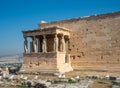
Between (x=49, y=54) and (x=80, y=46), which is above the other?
(x=80, y=46)

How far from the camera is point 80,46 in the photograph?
23.1m

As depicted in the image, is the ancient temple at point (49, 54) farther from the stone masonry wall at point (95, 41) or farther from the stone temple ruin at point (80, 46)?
the stone masonry wall at point (95, 41)

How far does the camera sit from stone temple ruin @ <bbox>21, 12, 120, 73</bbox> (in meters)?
20.8

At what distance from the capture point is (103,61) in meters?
21.2

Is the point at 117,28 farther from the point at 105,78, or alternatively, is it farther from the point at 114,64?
the point at 105,78

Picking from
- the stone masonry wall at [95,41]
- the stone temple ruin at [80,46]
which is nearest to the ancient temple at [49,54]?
the stone temple ruin at [80,46]

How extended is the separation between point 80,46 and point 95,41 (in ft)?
6.31

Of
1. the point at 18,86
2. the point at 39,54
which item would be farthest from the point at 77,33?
the point at 18,86

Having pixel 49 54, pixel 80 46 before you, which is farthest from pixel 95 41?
pixel 49 54

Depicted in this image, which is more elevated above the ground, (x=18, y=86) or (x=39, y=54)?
(x=39, y=54)

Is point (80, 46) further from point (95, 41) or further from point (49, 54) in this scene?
point (49, 54)

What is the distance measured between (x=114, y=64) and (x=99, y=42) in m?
2.79

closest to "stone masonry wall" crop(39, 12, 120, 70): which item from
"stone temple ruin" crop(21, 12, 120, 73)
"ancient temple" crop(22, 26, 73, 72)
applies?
"stone temple ruin" crop(21, 12, 120, 73)

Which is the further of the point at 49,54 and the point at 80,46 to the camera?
the point at 80,46
